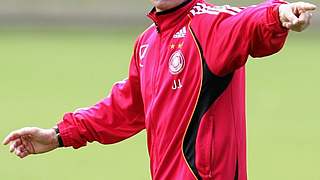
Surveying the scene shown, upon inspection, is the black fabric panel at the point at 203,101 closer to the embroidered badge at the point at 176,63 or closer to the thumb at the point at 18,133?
the embroidered badge at the point at 176,63

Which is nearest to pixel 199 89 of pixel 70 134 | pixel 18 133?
pixel 70 134

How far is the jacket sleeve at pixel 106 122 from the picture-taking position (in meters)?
5.28

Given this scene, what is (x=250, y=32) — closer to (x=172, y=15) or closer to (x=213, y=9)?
(x=213, y=9)

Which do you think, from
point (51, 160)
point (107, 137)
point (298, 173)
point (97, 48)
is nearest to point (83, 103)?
point (51, 160)

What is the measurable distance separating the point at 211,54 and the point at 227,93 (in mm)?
204

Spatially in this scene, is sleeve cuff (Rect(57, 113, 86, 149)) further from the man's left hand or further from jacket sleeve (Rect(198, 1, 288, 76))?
the man's left hand

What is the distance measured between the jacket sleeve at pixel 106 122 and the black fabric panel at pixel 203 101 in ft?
2.48

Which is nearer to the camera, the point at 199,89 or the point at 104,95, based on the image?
the point at 199,89

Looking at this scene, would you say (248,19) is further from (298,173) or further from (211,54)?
(298,173)

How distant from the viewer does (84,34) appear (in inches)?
766

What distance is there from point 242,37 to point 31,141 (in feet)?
5.15

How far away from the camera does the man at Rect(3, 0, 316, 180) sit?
169 inches

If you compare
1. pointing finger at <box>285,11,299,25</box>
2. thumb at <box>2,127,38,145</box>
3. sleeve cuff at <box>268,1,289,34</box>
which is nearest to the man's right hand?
thumb at <box>2,127,38,145</box>

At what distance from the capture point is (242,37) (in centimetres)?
425
